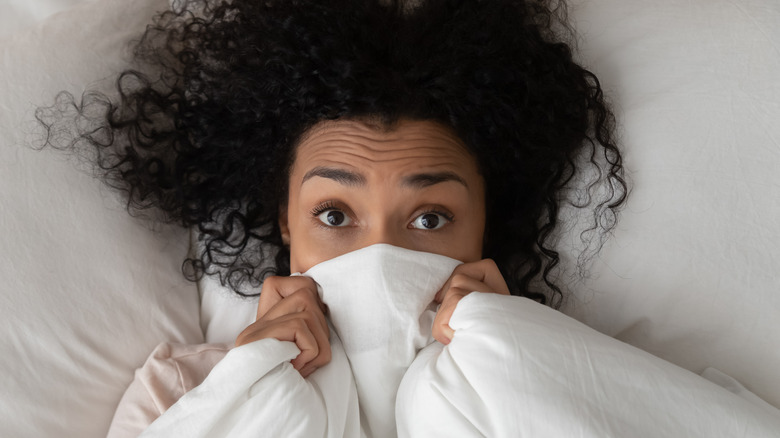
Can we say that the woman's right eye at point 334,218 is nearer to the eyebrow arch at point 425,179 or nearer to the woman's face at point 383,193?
the woman's face at point 383,193

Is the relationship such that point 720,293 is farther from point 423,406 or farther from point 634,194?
point 423,406

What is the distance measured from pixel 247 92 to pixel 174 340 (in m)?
0.50

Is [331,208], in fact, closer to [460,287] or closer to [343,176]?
[343,176]

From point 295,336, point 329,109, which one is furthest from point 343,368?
point 329,109

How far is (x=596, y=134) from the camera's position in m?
1.31

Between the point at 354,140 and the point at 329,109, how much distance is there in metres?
0.08

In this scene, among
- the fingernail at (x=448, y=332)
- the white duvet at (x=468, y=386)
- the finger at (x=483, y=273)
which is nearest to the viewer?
the white duvet at (x=468, y=386)

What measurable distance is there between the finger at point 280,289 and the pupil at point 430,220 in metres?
0.21

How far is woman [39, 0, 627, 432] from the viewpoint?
1.18m

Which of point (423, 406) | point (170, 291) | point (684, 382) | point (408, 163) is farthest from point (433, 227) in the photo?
point (170, 291)

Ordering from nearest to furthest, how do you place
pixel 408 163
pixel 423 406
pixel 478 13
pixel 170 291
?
pixel 423 406
pixel 408 163
pixel 478 13
pixel 170 291

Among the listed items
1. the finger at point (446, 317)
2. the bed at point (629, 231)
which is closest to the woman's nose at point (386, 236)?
the finger at point (446, 317)

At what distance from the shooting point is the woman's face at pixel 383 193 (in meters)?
1.16

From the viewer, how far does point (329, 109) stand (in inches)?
48.1
